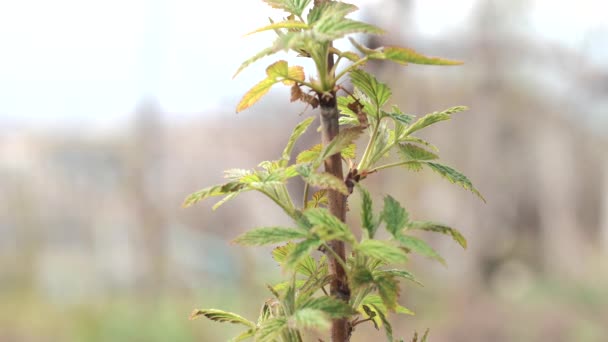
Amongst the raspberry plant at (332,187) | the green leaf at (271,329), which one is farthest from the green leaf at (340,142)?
the green leaf at (271,329)

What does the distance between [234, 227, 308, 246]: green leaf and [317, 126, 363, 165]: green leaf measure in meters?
0.05

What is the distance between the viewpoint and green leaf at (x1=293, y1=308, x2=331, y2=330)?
345 mm

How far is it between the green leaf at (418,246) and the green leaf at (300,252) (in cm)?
5

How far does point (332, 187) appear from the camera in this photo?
1.19 ft

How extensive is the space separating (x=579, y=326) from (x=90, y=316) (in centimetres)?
233

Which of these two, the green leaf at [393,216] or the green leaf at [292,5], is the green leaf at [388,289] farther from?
the green leaf at [292,5]

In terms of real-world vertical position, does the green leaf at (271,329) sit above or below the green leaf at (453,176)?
below

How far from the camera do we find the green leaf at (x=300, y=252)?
1.13 feet

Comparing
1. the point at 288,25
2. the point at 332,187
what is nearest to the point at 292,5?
the point at 288,25

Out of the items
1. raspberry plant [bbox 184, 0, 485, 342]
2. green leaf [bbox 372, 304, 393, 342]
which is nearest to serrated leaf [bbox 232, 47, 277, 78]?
raspberry plant [bbox 184, 0, 485, 342]

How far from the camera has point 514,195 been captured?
12.6 ft

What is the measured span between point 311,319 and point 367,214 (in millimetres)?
77

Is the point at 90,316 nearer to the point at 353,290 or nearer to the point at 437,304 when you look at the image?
the point at 437,304

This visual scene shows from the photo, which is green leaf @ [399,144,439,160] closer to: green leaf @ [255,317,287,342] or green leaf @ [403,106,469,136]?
green leaf @ [403,106,469,136]
